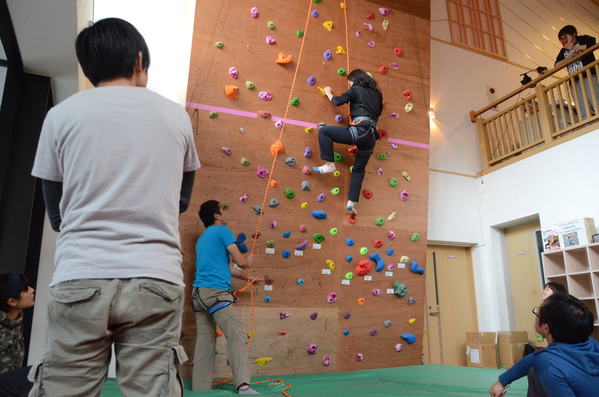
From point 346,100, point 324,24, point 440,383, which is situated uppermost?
point 324,24

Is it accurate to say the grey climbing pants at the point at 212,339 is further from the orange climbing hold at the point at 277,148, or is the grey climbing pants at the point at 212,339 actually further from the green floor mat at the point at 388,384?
the orange climbing hold at the point at 277,148

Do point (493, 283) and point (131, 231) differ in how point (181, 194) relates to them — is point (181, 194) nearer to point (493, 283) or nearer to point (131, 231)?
point (131, 231)

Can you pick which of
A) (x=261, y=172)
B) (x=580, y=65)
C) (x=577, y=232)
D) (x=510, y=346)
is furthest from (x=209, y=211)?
(x=580, y=65)

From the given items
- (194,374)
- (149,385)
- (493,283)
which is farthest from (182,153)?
(493,283)

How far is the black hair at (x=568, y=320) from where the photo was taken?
1.85 m

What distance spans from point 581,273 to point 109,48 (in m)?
5.34

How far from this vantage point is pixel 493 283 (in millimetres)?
6285

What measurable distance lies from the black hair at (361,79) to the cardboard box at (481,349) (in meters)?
3.60

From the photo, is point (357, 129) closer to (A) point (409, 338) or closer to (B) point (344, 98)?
(B) point (344, 98)

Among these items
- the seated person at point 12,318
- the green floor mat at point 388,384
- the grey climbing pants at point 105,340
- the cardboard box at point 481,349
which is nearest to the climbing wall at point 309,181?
the green floor mat at point 388,384

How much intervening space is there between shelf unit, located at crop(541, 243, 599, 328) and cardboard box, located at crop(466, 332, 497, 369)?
108 centimetres

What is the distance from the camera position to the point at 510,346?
18.2ft

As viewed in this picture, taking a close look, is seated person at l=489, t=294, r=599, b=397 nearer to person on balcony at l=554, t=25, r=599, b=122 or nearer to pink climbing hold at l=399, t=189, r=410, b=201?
pink climbing hold at l=399, t=189, r=410, b=201

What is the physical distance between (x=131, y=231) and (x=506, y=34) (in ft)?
27.5
